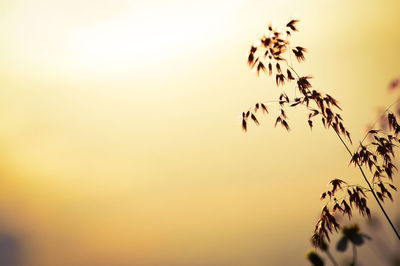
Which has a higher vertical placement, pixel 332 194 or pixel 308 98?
pixel 308 98

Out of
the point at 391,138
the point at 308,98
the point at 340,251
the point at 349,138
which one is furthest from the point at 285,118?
the point at 340,251

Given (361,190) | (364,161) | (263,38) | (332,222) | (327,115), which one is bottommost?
(332,222)

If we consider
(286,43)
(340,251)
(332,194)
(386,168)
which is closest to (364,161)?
(386,168)

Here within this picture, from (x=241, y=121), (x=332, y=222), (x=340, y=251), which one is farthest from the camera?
(x=340, y=251)

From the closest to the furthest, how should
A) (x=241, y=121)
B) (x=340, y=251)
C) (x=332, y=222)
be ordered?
(x=332, y=222) → (x=241, y=121) → (x=340, y=251)

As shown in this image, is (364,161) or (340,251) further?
(340,251)

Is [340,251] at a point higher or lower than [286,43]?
lower

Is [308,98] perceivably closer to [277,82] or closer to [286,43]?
[277,82]

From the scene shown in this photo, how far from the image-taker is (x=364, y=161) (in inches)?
143

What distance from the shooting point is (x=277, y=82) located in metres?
3.81

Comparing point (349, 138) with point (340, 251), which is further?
point (340, 251)

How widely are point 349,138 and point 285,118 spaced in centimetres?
73

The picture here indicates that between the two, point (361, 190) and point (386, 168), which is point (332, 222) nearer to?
point (361, 190)

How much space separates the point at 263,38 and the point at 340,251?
4.43 m
